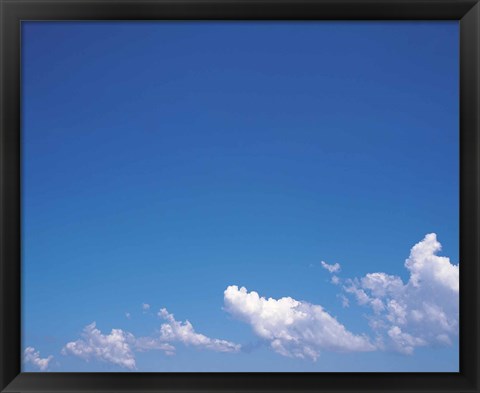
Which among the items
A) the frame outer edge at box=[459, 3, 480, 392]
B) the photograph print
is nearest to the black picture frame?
the frame outer edge at box=[459, 3, 480, 392]

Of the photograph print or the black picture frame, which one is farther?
the photograph print

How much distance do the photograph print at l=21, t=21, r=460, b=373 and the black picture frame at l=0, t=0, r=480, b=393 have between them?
24 cm

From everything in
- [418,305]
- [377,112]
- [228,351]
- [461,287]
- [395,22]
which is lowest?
[228,351]

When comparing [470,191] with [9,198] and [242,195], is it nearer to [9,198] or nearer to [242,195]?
[242,195]

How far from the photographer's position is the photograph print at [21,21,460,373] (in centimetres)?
159

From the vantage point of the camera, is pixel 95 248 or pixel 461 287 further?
pixel 95 248

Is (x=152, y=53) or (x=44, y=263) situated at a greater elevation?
(x=152, y=53)

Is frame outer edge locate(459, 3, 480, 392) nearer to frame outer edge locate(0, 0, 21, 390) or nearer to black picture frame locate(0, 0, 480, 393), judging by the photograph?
black picture frame locate(0, 0, 480, 393)

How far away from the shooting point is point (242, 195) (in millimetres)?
1831

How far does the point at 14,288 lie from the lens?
1.23 metres

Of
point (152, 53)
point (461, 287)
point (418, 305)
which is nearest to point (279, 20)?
point (152, 53)

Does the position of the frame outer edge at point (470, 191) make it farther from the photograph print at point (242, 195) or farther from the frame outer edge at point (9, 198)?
the frame outer edge at point (9, 198)

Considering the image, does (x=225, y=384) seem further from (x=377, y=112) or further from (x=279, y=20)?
(x=377, y=112)

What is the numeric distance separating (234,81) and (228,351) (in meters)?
0.91
